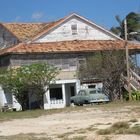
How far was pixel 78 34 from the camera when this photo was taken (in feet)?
172

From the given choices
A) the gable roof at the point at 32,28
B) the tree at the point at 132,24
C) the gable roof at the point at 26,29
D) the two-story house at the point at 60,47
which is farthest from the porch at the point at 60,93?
the tree at the point at 132,24

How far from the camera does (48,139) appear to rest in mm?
17875

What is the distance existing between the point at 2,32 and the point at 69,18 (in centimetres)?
774

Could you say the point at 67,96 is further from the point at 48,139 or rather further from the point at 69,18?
the point at 48,139

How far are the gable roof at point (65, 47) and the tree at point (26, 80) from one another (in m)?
4.38

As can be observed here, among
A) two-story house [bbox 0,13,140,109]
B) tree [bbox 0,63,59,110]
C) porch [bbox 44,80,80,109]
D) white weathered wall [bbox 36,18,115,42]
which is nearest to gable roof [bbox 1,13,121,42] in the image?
two-story house [bbox 0,13,140,109]

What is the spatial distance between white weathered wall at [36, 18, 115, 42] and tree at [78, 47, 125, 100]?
5.16 metres

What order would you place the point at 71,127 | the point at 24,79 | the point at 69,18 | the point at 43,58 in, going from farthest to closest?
the point at 69,18 < the point at 43,58 < the point at 24,79 < the point at 71,127

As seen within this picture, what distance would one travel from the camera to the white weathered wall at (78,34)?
51.1 meters

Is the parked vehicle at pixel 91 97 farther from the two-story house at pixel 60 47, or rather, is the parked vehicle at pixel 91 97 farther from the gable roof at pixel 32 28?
the gable roof at pixel 32 28

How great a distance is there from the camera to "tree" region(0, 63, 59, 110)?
42.0m

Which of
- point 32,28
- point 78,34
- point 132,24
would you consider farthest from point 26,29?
point 132,24

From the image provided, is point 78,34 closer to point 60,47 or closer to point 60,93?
point 60,47

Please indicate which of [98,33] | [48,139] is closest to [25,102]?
[98,33]
